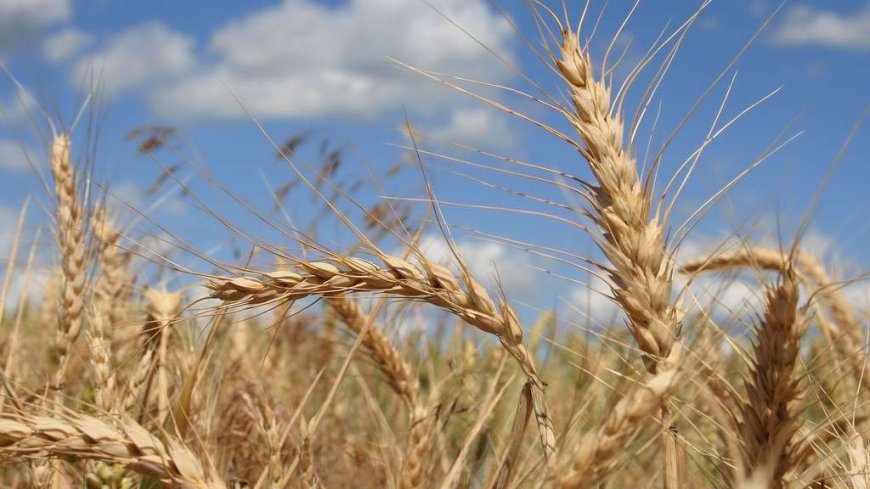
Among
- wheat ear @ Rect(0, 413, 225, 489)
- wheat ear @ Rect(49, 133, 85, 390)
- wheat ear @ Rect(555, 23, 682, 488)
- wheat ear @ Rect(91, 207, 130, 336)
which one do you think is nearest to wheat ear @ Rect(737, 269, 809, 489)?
wheat ear @ Rect(555, 23, 682, 488)

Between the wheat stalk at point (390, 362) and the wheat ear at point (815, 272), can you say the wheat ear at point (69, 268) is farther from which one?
the wheat ear at point (815, 272)

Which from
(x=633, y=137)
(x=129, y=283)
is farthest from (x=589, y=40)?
(x=129, y=283)

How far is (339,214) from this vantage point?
168 centimetres

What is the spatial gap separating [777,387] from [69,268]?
1.89 m

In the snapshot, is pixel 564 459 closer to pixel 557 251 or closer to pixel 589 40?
pixel 557 251

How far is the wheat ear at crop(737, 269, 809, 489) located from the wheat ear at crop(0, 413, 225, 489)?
0.88 metres

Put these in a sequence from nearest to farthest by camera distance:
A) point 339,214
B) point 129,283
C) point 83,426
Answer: point 83,426
point 339,214
point 129,283

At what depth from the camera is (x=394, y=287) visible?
65.7 inches

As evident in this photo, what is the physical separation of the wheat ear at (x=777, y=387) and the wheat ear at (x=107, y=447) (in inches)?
34.6

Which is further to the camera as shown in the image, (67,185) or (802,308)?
(67,185)

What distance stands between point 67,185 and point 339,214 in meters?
1.34

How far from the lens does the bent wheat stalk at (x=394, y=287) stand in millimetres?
1650

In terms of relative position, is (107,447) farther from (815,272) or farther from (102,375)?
(815,272)

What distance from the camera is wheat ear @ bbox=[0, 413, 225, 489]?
1.54 metres
